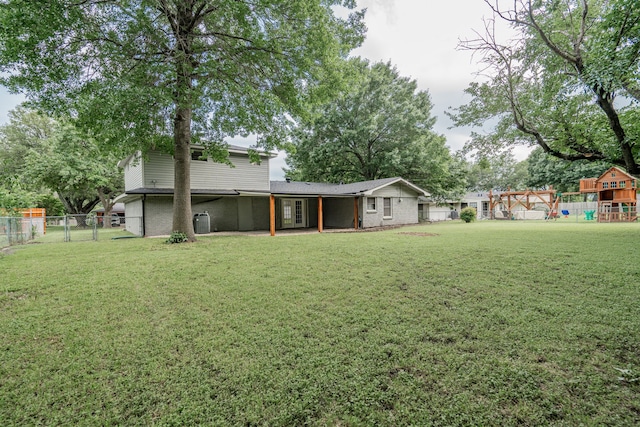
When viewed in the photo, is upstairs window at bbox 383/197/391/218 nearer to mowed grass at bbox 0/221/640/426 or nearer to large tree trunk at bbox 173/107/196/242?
large tree trunk at bbox 173/107/196/242

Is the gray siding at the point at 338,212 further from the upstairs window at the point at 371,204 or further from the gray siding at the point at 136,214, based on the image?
the gray siding at the point at 136,214

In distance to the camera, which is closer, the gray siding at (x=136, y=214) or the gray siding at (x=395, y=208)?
the gray siding at (x=136, y=214)

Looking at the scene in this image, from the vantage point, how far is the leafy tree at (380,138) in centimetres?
2206

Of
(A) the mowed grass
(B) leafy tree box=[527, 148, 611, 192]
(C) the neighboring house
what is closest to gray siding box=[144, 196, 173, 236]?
(C) the neighboring house

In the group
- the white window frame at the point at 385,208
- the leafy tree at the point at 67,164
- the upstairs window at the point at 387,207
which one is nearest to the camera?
the white window frame at the point at 385,208

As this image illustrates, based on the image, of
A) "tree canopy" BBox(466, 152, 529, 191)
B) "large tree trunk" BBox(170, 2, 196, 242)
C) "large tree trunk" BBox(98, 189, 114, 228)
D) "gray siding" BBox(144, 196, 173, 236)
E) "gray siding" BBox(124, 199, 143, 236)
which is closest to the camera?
"large tree trunk" BBox(170, 2, 196, 242)

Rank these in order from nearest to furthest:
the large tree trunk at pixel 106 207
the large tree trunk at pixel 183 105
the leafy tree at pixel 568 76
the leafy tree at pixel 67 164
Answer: the leafy tree at pixel 568 76 < the large tree trunk at pixel 183 105 < the leafy tree at pixel 67 164 < the large tree trunk at pixel 106 207

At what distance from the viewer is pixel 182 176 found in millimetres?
9875

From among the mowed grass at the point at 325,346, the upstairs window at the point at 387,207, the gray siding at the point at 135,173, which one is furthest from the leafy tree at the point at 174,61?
the upstairs window at the point at 387,207

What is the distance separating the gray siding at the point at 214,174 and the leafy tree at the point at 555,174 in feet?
116

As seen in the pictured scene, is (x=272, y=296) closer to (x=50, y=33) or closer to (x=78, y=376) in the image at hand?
(x=78, y=376)

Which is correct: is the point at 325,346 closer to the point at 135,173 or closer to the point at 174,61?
the point at 174,61

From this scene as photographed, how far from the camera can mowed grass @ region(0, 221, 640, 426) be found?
2.01 meters

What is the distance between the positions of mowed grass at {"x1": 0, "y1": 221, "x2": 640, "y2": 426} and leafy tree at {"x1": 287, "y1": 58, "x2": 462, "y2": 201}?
17.7 m
